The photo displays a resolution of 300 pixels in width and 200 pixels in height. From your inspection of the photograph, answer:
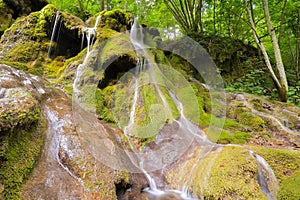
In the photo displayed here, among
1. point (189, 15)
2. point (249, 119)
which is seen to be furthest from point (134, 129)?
point (189, 15)

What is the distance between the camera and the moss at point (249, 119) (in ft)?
20.1

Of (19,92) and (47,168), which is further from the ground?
(19,92)

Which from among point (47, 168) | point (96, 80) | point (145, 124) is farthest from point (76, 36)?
point (47, 168)

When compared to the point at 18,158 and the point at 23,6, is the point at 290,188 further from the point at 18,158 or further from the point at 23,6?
the point at 23,6

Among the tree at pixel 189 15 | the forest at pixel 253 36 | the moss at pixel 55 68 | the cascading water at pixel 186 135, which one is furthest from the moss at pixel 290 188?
the tree at pixel 189 15

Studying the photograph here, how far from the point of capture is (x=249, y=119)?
21.1 feet

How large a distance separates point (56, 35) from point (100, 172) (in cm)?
721

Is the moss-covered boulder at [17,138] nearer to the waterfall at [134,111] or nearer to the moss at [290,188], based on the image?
the waterfall at [134,111]

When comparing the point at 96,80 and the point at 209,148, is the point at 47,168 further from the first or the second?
the point at 96,80

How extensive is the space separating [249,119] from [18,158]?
6.15 m

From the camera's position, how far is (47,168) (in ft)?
9.49

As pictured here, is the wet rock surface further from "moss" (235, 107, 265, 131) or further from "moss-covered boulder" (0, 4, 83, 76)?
"moss" (235, 107, 265, 131)

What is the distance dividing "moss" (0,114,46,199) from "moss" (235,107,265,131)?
5.63 meters

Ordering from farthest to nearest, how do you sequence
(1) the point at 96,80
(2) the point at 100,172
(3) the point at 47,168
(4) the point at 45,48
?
(4) the point at 45,48 → (1) the point at 96,80 → (2) the point at 100,172 → (3) the point at 47,168
